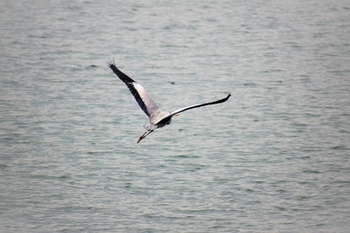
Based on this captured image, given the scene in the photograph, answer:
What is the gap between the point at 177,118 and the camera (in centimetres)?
2002

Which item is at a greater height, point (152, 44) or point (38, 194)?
point (38, 194)

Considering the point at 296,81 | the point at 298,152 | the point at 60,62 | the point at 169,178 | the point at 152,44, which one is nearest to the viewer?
the point at 169,178

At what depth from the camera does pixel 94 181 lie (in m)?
15.4

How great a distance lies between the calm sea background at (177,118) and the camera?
1407 centimetres

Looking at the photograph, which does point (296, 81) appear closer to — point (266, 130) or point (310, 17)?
point (266, 130)

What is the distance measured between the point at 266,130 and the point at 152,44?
908 cm

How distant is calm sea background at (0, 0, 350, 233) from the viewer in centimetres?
1407

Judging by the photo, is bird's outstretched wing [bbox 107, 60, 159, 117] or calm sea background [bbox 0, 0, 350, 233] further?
calm sea background [bbox 0, 0, 350, 233]

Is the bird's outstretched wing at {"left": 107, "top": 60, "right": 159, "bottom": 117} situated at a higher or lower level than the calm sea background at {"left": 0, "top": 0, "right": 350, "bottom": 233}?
higher

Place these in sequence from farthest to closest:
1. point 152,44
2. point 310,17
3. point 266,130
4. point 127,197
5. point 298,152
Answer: point 310,17
point 152,44
point 266,130
point 298,152
point 127,197

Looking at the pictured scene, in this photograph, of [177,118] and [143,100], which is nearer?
[143,100]

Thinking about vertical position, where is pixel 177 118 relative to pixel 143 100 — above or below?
below

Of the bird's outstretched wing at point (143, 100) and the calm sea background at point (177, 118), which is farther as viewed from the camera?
the calm sea background at point (177, 118)

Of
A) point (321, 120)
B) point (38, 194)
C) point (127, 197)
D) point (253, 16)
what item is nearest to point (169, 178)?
point (127, 197)
